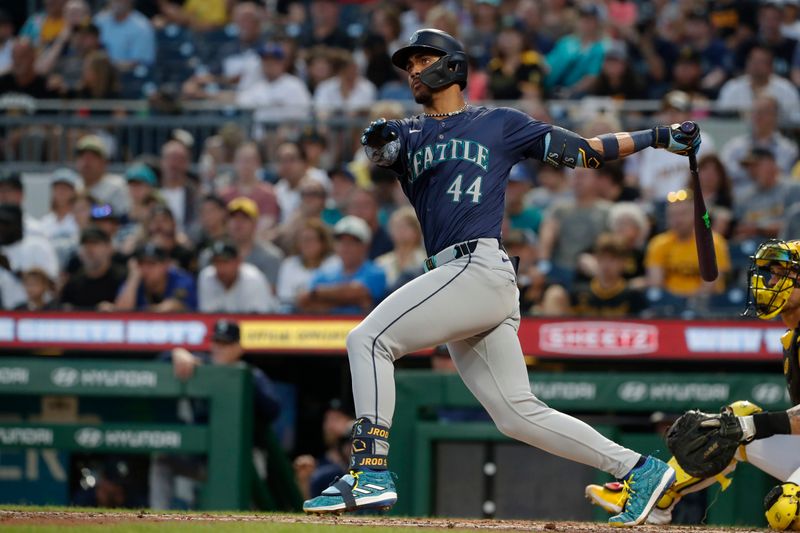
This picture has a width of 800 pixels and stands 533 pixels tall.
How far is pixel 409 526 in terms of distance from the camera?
5.72m

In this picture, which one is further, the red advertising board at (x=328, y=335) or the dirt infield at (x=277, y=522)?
the red advertising board at (x=328, y=335)

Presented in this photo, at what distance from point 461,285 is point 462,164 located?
1.68 ft

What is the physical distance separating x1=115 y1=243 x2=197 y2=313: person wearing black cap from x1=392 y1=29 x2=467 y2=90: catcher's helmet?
191 inches

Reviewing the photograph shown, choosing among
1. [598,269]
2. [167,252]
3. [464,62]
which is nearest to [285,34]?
[167,252]

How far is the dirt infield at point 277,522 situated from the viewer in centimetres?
556

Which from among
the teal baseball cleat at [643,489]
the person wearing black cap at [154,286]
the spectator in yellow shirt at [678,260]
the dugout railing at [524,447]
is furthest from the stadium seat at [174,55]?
the teal baseball cleat at [643,489]

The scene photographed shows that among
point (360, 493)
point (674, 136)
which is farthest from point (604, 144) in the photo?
point (360, 493)

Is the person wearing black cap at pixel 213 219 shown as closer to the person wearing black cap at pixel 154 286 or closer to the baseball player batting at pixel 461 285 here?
the person wearing black cap at pixel 154 286

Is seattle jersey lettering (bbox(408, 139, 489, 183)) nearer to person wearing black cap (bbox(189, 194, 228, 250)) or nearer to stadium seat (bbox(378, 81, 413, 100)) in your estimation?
person wearing black cap (bbox(189, 194, 228, 250))

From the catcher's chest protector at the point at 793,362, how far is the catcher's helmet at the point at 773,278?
0.13m

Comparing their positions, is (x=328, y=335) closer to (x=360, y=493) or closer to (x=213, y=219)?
(x=213, y=219)

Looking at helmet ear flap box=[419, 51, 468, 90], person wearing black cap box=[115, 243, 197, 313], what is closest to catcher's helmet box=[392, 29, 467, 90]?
helmet ear flap box=[419, 51, 468, 90]

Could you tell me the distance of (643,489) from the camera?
5.81 m

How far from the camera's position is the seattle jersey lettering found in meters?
5.74
